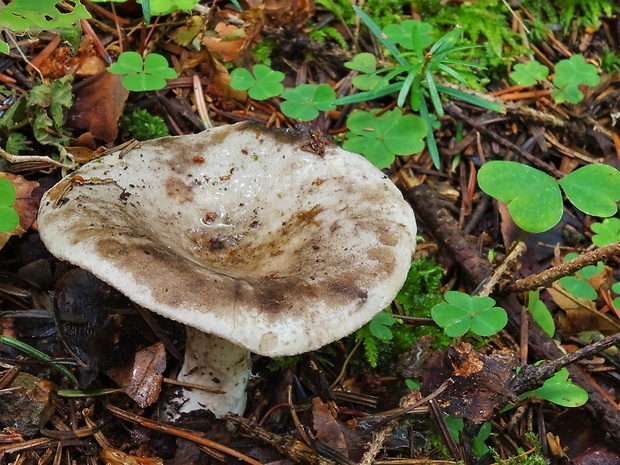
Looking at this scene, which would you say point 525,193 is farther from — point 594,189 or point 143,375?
point 143,375

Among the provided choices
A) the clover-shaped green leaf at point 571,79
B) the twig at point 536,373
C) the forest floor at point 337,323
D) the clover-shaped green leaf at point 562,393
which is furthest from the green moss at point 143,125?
the clover-shaped green leaf at point 571,79

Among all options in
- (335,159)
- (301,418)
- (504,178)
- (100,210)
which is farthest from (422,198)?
(100,210)

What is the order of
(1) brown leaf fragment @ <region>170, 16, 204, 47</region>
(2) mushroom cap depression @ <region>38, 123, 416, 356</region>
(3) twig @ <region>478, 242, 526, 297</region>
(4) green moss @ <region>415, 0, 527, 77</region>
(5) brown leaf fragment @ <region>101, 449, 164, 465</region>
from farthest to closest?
1. (4) green moss @ <region>415, 0, 527, 77</region>
2. (1) brown leaf fragment @ <region>170, 16, 204, 47</region>
3. (3) twig @ <region>478, 242, 526, 297</region>
4. (5) brown leaf fragment @ <region>101, 449, 164, 465</region>
5. (2) mushroom cap depression @ <region>38, 123, 416, 356</region>

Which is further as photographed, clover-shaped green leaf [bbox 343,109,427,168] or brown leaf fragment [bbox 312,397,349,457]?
clover-shaped green leaf [bbox 343,109,427,168]

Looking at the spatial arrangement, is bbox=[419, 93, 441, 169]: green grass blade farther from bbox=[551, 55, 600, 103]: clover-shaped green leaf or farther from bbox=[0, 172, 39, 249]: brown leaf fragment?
bbox=[0, 172, 39, 249]: brown leaf fragment

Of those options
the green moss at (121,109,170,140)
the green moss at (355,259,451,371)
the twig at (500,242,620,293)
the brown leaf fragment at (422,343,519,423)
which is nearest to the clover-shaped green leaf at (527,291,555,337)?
the twig at (500,242,620,293)

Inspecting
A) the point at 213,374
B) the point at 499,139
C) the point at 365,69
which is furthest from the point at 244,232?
the point at 499,139
